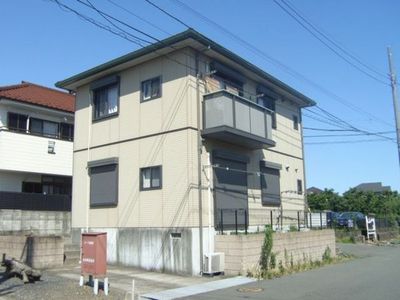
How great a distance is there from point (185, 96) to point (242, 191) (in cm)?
454

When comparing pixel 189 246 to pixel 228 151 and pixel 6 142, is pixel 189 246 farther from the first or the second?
pixel 6 142

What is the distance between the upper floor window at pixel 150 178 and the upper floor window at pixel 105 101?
10.5 feet

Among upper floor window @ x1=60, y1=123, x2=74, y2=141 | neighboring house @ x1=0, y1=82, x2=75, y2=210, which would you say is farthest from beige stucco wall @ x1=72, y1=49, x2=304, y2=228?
upper floor window @ x1=60, y1=123, x2=74, y2=141

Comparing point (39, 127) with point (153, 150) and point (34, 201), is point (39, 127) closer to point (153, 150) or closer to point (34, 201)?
point (34, 201)

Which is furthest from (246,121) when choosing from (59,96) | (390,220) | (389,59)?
(390,220)

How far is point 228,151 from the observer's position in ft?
59.1

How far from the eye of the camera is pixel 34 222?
21.8 m

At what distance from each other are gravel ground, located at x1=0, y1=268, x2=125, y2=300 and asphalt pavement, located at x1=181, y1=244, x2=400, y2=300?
2488 mm

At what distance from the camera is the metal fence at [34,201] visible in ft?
74.1

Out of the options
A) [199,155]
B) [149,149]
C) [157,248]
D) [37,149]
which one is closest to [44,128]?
[37,149]

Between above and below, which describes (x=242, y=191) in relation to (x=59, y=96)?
below

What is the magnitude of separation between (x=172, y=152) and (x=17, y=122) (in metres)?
12.3

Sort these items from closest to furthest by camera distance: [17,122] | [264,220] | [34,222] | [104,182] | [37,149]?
[104,182], [264,220], [34,222], [37,149], [17,122]

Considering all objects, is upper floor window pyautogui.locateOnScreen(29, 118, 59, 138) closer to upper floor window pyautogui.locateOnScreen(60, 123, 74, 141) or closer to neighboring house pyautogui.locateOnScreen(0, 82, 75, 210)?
neighboring house pyautogui.locateOnScreen(0, 82, 75, 210)
